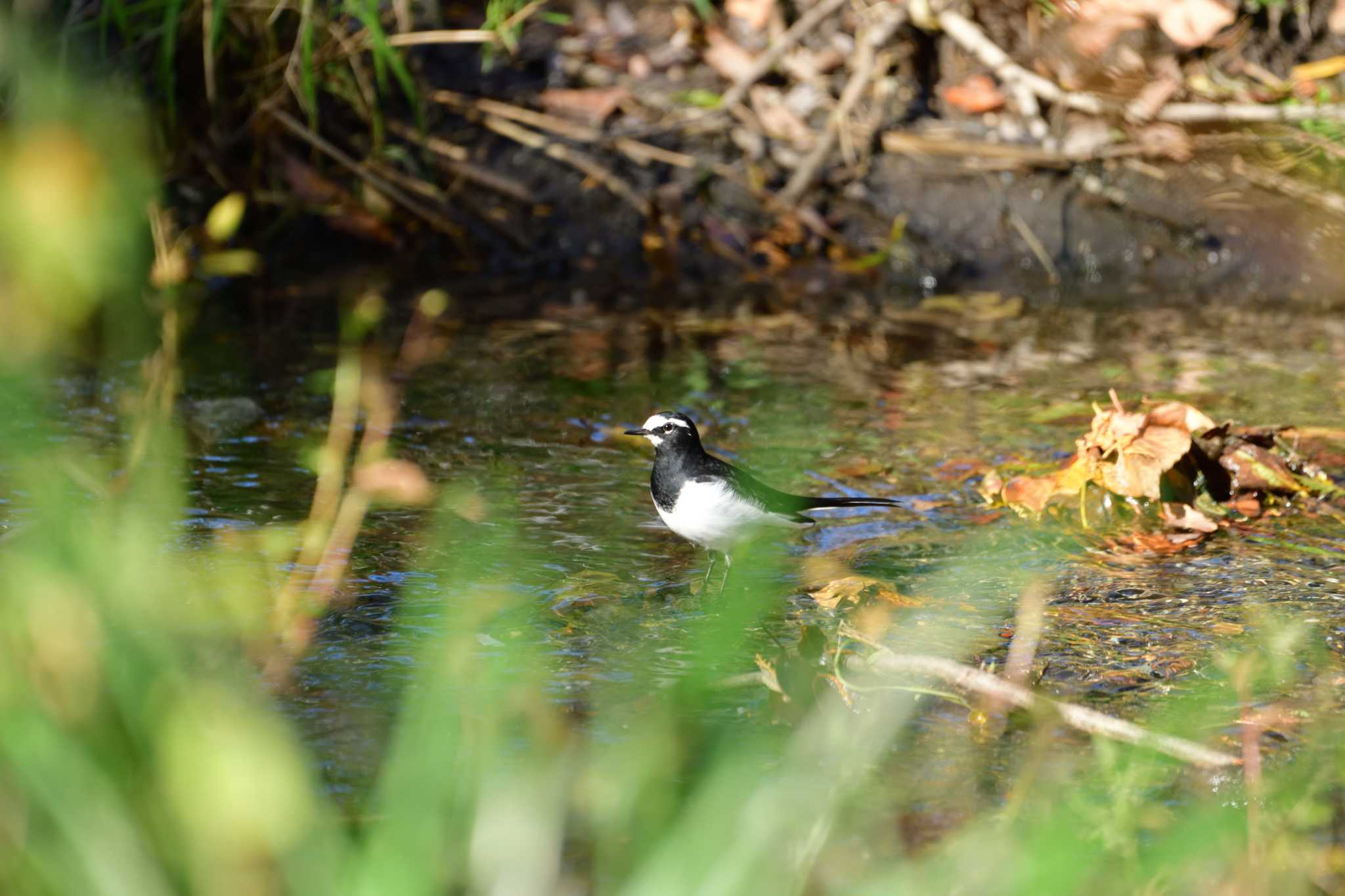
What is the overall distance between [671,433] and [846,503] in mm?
509

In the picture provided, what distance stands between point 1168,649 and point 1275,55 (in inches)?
219

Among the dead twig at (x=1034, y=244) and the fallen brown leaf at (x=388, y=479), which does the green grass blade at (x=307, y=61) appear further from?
the fallen brown leaf at (x=388, y=479)

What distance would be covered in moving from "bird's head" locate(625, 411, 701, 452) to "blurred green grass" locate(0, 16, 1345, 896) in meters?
1.57

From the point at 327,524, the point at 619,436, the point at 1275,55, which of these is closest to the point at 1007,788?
the point at 327,524

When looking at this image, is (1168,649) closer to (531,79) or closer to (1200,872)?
(1200,872)

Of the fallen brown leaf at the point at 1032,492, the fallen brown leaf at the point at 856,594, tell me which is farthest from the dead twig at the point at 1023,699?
the fallen brown leaf at the point at 1032,492

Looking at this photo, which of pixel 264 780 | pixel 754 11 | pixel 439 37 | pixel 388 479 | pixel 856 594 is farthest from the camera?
pixel 754 11

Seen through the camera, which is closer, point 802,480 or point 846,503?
point 846,503

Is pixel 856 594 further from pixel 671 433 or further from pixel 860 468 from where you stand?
pixel 860 468

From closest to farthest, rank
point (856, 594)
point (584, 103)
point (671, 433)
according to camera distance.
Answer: point (856, 594) < point (671, 433) < point (584, 103)

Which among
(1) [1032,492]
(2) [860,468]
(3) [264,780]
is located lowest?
(2) [860,468]

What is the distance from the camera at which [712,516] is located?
378 centimetres

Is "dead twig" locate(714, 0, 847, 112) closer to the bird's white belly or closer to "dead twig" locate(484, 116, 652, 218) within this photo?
"dead twig" locate(484, 116, 652, 218)

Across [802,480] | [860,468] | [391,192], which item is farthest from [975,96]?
[802,480]
